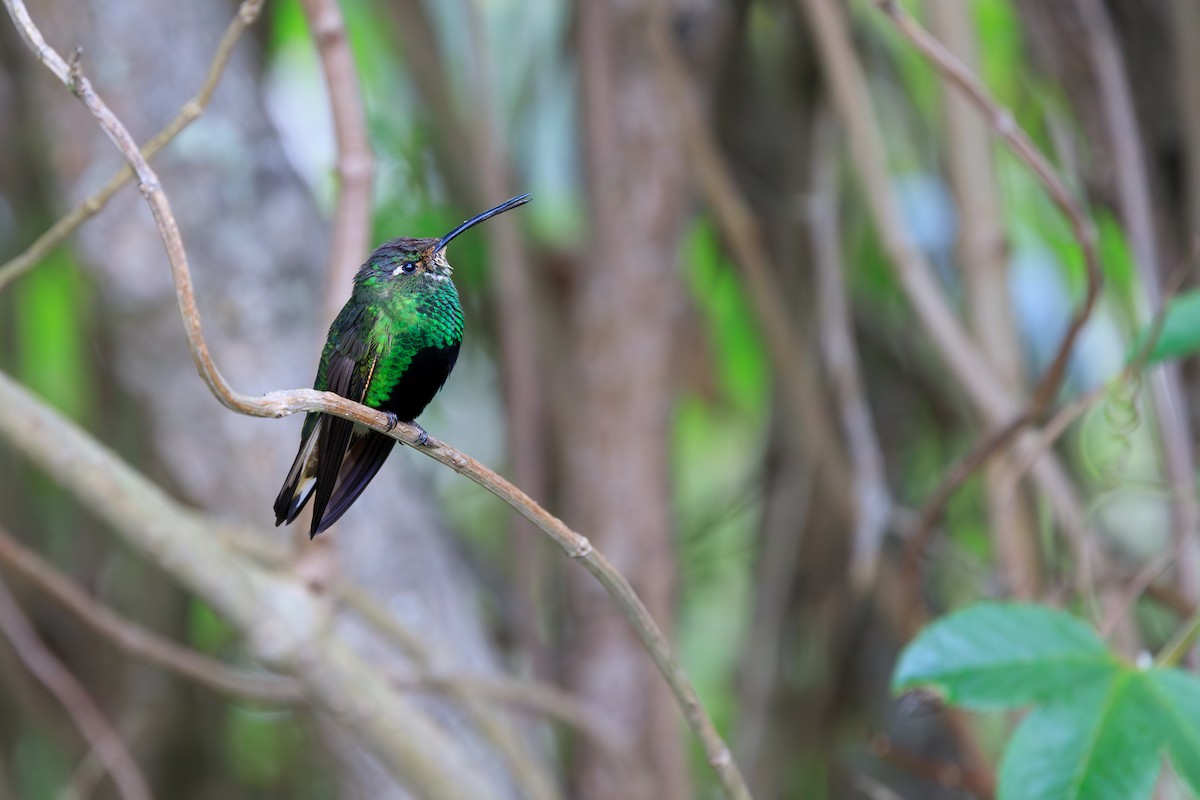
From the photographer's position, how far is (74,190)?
2.14 metres

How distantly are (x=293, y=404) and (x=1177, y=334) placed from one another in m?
1.17

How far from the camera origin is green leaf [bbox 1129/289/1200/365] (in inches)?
59.2

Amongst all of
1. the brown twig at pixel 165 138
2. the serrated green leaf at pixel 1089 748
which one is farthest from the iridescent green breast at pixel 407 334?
the serrated green leaf at pixel 1089 748

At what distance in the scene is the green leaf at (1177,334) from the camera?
1505mm

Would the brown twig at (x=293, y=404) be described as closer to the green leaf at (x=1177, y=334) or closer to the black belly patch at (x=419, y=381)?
the black belly patch at (x=419, y=381)

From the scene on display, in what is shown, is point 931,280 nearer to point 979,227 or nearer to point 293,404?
point 979,227

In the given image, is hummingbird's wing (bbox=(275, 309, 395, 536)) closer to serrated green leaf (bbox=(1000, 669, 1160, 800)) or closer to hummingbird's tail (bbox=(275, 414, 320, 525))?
hummingbird's tail (bbox=(275, 414, 320, 525))

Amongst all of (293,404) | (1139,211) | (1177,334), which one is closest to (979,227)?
(1139,211)

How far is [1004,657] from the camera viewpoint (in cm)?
131

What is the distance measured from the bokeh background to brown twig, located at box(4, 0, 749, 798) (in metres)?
0.64

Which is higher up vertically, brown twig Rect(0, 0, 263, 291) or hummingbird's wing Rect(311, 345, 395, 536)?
brown twig Rect(0, 0, 263, 291)

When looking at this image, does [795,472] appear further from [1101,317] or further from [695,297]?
[1101,317]

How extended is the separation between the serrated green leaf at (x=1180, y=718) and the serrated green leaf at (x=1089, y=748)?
11 mm

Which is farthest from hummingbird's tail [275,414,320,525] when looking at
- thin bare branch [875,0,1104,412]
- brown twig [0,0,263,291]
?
thin bare branch [875,0,1104,412]
